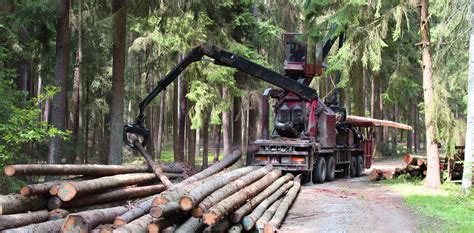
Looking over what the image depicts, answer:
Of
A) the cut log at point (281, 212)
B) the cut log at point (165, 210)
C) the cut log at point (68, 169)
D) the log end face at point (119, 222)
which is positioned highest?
the cut log at point (68, 169)

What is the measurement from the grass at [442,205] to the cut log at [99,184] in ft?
21.0

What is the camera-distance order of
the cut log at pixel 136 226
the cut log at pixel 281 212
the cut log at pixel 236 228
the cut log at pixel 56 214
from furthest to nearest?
the cut log at pixel 56 214 → the cut log at pixel 236 228 → the cut log at pixel 281 212 → the cut log at pixel 136 226

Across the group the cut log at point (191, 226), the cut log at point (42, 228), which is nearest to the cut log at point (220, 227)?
the cut log at point (191, 226)

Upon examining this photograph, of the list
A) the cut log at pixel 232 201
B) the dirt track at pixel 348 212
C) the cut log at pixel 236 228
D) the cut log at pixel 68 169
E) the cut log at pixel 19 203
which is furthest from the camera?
the dirt track at pixel 348 212

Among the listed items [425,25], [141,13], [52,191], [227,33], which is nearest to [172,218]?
[52,191]

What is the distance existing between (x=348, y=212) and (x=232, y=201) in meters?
3.40

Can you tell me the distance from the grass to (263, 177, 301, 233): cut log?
2.68 meters

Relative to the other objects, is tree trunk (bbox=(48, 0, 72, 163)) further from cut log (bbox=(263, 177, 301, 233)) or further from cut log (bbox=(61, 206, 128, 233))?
cut log (bbox=(61, 206, 128, 233))

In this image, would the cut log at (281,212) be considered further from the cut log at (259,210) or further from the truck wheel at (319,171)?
the truck wheel at (319,171)

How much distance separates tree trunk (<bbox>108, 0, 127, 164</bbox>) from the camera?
634 inches

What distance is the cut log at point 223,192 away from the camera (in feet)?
26.7

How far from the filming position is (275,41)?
103 feet

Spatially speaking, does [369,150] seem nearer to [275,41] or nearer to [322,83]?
[322,83]

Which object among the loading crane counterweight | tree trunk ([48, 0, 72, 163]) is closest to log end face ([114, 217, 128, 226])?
the loading crane counterweight
